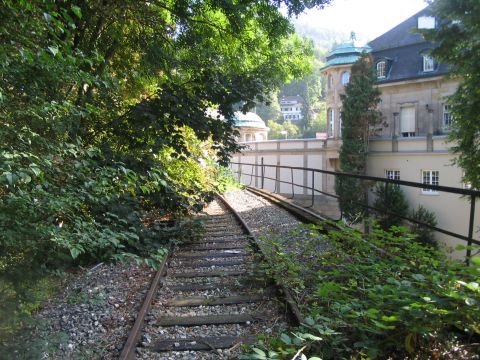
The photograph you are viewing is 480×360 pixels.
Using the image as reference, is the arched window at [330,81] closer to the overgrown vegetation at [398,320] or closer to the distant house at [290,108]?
the overgrown vegetation at [398,320]

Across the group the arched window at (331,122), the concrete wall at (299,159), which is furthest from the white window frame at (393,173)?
the arched window at (331,122)

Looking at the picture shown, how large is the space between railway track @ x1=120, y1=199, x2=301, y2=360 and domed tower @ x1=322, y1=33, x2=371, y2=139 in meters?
36.9

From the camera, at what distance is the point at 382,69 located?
37.1m

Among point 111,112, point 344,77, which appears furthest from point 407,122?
point 111,112

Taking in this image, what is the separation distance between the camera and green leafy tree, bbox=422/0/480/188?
10.9 meters

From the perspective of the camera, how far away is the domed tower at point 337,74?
42.3 metres

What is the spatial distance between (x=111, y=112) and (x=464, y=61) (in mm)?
9792

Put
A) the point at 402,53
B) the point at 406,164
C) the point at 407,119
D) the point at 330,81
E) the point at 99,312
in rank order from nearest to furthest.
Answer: the point at 99,312 → the point at 406,164 → the point at 407,119 → the point at 402,53 → the point at 330,81

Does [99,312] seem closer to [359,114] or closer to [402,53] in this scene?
[359,114]

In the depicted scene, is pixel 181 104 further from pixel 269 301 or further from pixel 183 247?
pixel 269 301

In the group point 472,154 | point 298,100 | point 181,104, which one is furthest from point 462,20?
point 298,100

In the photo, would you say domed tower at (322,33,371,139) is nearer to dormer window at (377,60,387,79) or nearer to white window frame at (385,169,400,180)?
dormer window at (377,60,387,79)

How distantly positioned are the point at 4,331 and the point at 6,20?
101 inches

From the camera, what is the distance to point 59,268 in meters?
3.54
